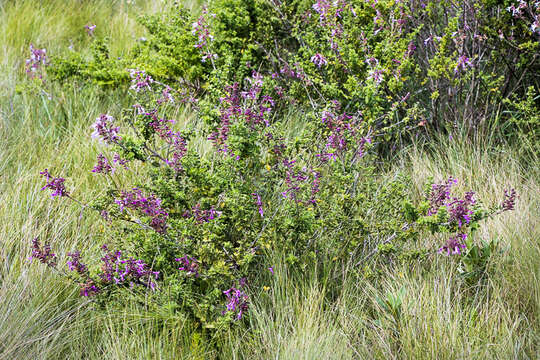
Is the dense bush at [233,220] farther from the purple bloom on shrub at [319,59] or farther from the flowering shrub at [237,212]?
the purple bloom on shrub at [319,59]

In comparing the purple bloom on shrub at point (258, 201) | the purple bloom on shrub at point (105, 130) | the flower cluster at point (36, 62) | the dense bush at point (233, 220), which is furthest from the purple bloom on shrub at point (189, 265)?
the flower cluster at point (36, 62)

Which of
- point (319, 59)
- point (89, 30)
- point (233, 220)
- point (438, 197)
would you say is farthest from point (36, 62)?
point (438, 197)

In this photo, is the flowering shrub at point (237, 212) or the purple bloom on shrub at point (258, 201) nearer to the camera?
the flowering shrub at point (237, 212)

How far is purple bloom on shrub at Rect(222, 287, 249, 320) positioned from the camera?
2467 millimetres

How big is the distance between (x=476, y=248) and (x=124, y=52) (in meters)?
4.01

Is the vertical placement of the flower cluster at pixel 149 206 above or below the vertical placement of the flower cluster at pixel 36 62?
above

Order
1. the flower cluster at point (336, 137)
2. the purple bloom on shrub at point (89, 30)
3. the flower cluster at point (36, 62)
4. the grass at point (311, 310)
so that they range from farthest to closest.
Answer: the purple bloom on shrub at point (89, 30) < the flower cluster at point (36, 62) < the flower cluster at point (336, 137) < the grass at point (311, 310)

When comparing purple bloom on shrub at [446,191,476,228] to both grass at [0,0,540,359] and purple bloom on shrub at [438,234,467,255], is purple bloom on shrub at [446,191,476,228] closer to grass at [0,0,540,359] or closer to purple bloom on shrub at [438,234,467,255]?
purple bloom on shrub at [438,234,467,255]

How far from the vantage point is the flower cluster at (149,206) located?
99.3 inches

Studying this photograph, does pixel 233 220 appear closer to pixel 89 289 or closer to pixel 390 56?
pixel 89 289

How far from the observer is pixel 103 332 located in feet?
8.15

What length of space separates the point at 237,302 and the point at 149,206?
56 cm

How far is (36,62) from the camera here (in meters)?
4.91

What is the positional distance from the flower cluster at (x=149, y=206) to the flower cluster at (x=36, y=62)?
9.10 feet
